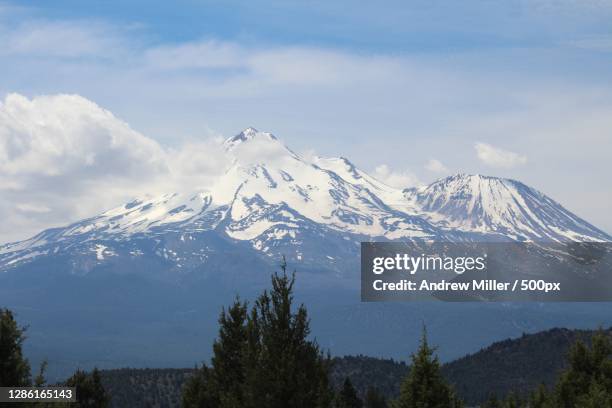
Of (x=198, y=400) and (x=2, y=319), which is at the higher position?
(x=2, y=319)

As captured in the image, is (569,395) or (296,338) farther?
(569,395)

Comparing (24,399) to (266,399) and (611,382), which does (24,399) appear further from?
(611,382)

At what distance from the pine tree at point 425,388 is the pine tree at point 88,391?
29.0m

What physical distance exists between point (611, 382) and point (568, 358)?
10.2ft

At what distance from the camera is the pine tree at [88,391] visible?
5825 cm

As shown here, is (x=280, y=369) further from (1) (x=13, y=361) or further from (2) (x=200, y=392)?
(2) (x=200, y=392)

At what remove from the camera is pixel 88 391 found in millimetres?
59156

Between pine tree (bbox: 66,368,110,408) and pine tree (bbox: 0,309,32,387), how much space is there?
63.2ft

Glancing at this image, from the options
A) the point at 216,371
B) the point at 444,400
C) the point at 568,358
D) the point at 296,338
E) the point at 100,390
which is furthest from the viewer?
the point at 100,390

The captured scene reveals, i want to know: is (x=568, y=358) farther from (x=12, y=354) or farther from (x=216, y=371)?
(x=12, y=354)

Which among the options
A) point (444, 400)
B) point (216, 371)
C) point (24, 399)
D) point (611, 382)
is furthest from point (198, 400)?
point (611, 382)

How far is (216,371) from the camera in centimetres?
4656

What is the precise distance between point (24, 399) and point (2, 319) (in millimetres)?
3585

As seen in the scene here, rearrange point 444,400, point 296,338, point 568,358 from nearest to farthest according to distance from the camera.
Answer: point 444,400, point 296,338, point 568,358
